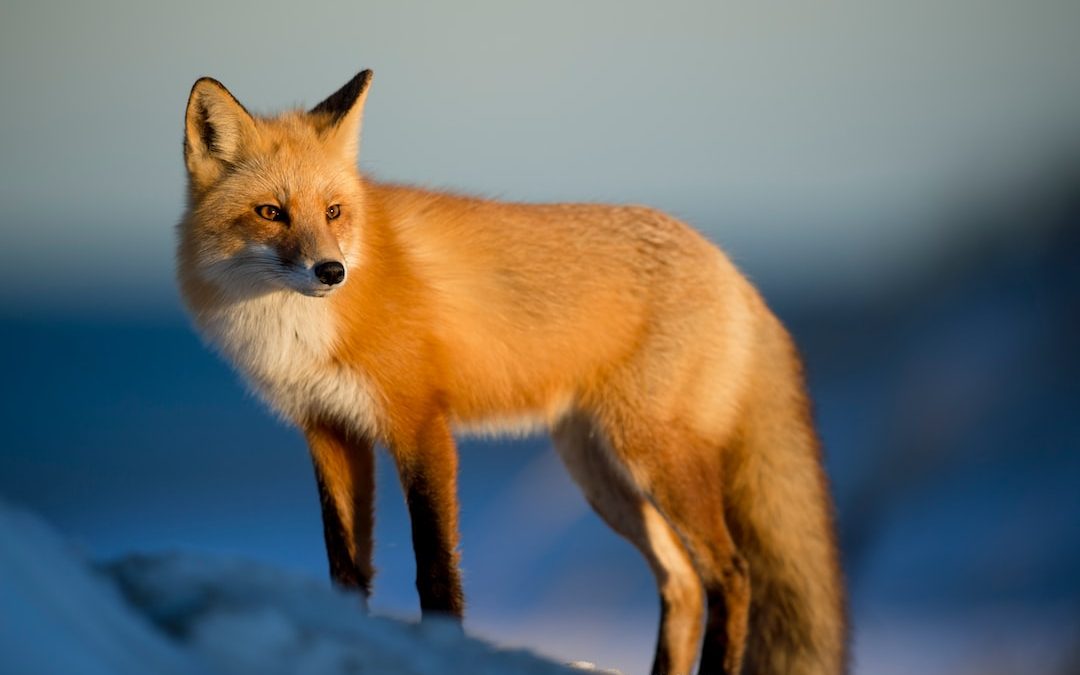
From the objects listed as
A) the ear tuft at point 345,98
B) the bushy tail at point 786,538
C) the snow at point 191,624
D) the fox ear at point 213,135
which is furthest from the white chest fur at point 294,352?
the snow at point 191,624

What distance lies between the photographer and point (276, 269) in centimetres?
240

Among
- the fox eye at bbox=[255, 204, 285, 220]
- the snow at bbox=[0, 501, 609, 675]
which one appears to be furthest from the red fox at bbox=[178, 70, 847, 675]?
the snow at bbox=[0, 501, 609, 675]

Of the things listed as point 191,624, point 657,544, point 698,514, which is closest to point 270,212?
point 698,514

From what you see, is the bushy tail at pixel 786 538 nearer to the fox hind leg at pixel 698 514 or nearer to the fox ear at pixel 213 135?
the fox hind leg at pixel 698 514

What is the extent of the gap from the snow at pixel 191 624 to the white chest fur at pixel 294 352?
1911 mm

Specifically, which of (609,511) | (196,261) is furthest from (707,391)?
(196,261)

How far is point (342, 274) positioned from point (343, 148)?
0.54 m

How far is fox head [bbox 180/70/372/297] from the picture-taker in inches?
95.3

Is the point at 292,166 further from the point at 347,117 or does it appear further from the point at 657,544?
the point at 657,544

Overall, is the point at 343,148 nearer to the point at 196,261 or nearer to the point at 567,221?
the point at 196,261

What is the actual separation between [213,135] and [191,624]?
2.30 metres

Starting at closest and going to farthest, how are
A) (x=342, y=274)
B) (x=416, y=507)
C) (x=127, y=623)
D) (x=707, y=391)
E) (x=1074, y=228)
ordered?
(x=127, y=623) < (x=1074, y=228) < (x=342, y=274) < (x=416, y=507) < (x=707, y=391)

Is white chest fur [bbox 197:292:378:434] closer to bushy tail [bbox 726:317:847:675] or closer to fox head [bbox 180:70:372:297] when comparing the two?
fox head [bbox 180:70:372:297]

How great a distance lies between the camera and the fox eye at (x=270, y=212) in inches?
97.5
